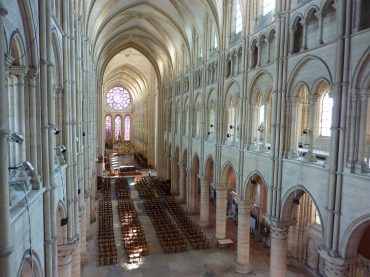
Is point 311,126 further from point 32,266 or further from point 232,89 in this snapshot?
point 32,266

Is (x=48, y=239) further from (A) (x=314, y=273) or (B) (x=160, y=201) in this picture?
(B) (x=160, y=201)

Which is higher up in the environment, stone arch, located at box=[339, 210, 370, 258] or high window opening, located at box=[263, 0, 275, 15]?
high window opening, located at box=[263, 0, 275, 15]

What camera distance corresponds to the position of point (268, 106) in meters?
15.9

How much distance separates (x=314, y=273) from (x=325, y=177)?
9009mm

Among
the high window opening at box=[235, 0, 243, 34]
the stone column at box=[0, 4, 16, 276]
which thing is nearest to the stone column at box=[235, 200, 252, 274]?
the high window opening at box=[235, 0, 243, 34]

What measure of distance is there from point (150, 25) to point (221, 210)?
2226 centimetres

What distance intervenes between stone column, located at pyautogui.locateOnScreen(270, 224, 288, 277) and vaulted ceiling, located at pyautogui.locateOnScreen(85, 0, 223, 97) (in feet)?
46.7

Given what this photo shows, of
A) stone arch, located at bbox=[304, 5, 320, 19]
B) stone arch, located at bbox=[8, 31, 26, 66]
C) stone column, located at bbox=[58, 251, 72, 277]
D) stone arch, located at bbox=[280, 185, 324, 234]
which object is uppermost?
stone arch, located at bbox=[304, 5, 320, 19]

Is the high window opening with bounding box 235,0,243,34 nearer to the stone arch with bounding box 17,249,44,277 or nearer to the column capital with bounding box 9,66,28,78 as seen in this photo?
the column capital with bounding box 9,66,28,78

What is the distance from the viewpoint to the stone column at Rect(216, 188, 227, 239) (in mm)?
21500

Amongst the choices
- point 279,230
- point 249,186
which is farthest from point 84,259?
point 279,230

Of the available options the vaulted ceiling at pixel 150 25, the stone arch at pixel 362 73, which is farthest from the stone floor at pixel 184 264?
the vaulted ceiling at pixel 150 25

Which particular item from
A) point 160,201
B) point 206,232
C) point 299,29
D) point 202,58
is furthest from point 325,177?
point 160,201

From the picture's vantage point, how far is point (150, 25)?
111ft
